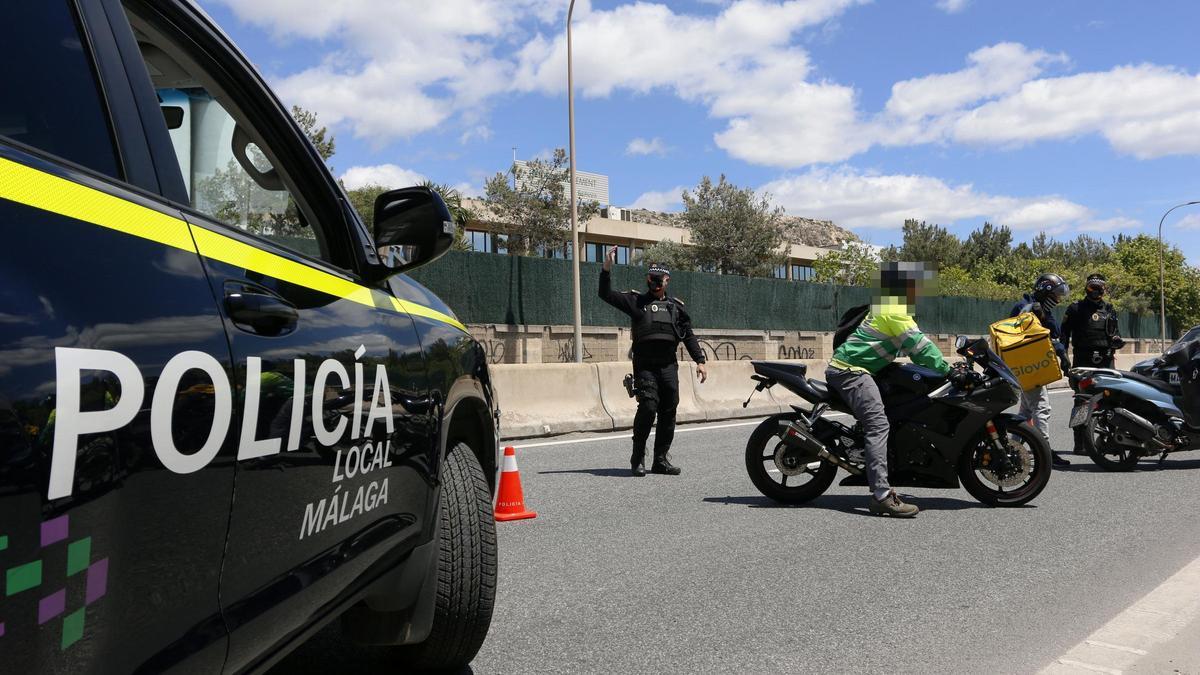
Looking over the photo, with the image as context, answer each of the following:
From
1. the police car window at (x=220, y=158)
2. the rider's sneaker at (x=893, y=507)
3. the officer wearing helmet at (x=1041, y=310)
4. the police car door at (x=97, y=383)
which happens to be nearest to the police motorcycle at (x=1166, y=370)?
the officer wearing helmet at (x=1041, y=310)

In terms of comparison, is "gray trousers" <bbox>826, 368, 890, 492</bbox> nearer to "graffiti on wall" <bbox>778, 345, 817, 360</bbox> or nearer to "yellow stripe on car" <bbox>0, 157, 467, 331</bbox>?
"yellow stripe on car" <bbox>0, 157, 467, 331</bbox>

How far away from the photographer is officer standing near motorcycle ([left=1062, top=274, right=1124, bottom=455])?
11.4m

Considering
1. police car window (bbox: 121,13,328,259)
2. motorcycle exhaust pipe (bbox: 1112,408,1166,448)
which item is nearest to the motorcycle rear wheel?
motorcycle exhaust pipe (bbox: 1112,408,1166,448)

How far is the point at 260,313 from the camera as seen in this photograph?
1.98 metres

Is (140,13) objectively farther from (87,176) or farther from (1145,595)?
(1145,595)

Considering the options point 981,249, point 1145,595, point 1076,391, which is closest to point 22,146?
point 1145,595

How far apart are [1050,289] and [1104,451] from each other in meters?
1.53

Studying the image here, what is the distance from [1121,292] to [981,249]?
101 feet

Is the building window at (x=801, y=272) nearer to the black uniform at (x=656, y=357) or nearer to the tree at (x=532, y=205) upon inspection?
the tree at (x=532, y=205)

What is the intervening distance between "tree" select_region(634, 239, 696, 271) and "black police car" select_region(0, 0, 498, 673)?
193ft

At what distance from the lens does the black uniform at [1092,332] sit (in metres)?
11.5

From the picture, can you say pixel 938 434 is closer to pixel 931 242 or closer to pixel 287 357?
pixel 287 357

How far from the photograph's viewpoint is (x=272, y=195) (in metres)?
2.72

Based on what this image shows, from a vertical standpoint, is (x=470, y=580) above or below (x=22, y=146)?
below
